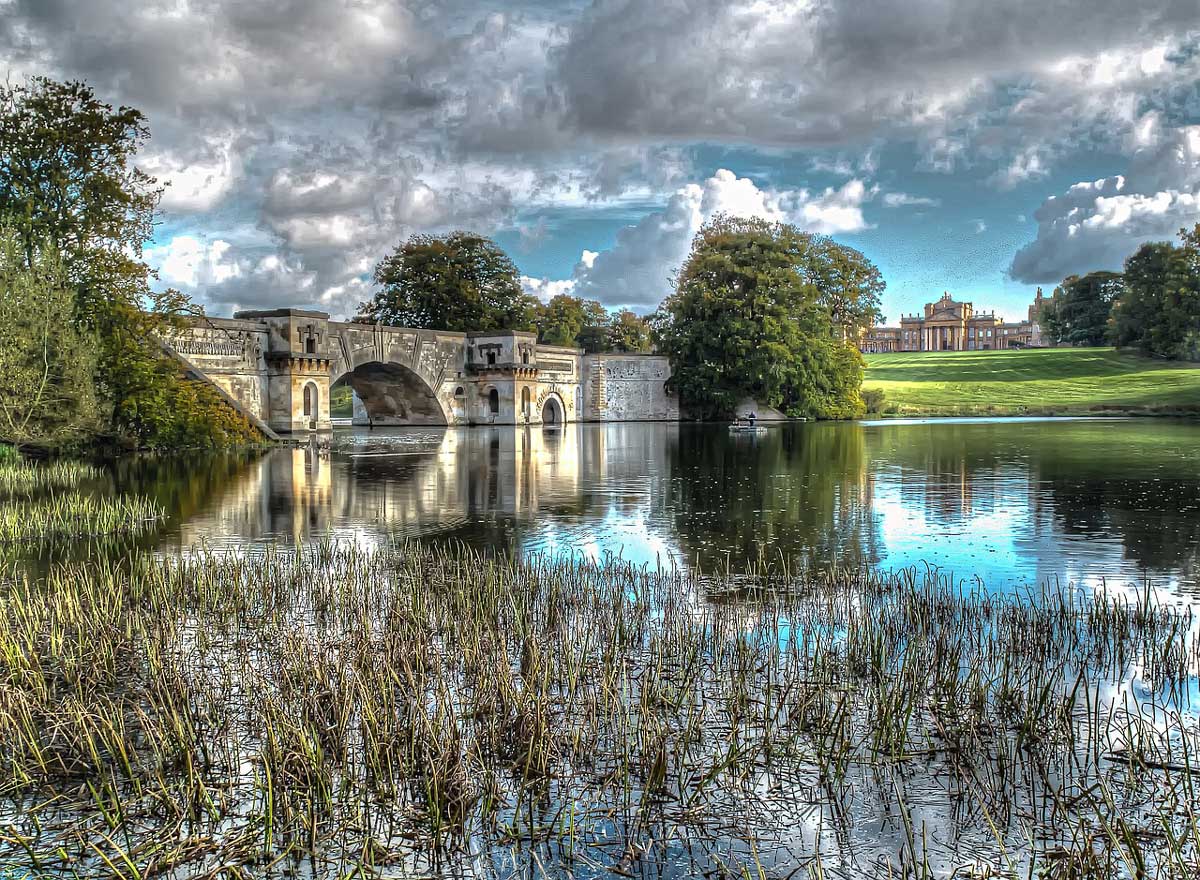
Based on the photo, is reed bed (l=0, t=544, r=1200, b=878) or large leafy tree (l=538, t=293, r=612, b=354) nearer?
reed bed (l=0, t=544, r=1200, b=878)

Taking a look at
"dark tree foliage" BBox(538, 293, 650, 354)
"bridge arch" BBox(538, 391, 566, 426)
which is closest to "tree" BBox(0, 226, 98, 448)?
"bridge arch" BBox(538, 391, 566, 426)

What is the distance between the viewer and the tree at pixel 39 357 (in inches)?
912

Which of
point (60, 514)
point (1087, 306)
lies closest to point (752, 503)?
point (60, 514)

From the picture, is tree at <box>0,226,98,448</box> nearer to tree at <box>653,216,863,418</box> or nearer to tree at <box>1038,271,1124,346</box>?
tree at <box>653,216,863,418</box>

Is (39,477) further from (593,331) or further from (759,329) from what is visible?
(593,331)

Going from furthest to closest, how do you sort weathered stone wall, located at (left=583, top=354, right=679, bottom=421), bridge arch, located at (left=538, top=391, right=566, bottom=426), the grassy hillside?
the grassy hillside, weathered stone wall, located at (left=583, top=354, right=679, bottom=421), bridge arch, located at (left=538, top=391, right=566, bottom=426)

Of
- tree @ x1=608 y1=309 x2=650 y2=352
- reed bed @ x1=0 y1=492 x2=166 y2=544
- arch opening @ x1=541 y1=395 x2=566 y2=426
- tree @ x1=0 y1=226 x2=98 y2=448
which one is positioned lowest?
reed bed @ x1=0 y1=492 x2=166 y2=544

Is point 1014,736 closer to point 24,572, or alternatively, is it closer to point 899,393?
point 24,572

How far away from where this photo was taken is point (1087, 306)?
107938mm

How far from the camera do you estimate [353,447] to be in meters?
37.6

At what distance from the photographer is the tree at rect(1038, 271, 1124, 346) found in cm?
10619

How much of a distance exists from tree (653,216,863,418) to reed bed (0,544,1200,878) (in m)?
52.4

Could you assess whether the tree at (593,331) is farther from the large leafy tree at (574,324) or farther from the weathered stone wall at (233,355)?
the weathered stone wall at (233,355)

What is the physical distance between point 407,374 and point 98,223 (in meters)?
25.2
